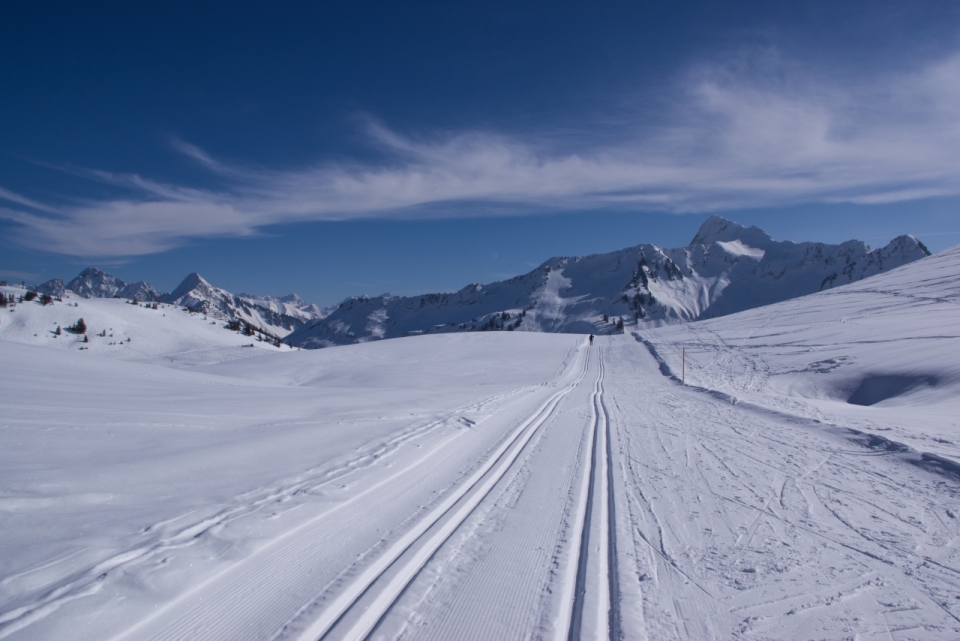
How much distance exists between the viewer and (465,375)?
25984 mm

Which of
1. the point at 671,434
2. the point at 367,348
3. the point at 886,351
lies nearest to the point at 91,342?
the point at 367,348

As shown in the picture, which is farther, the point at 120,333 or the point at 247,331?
the point at 247,331

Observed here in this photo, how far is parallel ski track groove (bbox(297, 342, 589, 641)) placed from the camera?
10.2ft

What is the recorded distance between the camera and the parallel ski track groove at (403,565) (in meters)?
3.10

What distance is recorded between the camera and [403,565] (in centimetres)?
390

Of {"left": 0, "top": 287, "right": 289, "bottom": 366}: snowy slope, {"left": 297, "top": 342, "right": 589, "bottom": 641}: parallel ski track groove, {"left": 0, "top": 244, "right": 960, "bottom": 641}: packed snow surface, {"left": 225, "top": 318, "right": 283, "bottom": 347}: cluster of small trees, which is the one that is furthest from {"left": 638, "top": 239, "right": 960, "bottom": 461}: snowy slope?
{"left": 225, "top": 318, "right": 283, "bottom": 347}: cluster of small trees

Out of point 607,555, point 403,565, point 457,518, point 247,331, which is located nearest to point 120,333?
point 247,331

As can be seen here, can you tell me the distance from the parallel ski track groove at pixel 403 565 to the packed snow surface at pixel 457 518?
0.07 feet

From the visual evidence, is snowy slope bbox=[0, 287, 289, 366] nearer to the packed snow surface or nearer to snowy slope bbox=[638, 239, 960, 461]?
the packed snow surface

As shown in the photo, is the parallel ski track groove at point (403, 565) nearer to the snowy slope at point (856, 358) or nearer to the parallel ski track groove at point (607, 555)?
the parallel ski track groove at point (607, 555)

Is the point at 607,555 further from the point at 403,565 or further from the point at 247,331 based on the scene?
the point at 247,331

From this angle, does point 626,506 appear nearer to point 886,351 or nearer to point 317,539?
point 317,539

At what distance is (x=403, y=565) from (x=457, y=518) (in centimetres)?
113

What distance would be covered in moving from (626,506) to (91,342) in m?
59.0
